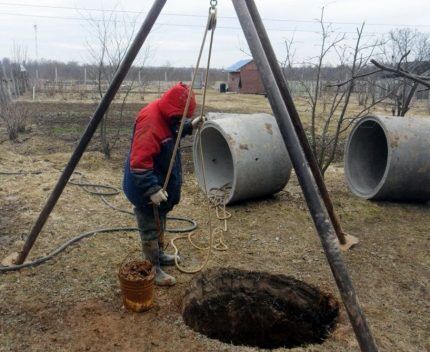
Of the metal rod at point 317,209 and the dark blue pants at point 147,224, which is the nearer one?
the metal rod at point 317,209

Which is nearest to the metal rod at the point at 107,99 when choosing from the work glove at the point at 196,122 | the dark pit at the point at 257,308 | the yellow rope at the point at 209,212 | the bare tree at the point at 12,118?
the yellow rope at the point at 209,212

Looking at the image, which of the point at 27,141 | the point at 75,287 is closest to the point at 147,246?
the point at 75,287

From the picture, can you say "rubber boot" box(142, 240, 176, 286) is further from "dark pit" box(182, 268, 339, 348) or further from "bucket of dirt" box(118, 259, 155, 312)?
"bucket of dirt" box(118, 259, 155, 312)

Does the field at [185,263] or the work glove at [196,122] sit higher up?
the work glove at [196,122]

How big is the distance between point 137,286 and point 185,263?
110 cm

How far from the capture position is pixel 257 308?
13.3 ft

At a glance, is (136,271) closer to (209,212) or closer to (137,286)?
(137,286)

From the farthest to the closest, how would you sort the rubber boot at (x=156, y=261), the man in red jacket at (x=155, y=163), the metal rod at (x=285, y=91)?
the rubber boot at (x=156, y=261)
the man in red jacket at (x=155, y=163)
the metal rod at (x=285, y=91)

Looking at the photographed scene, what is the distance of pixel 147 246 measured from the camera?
13.1 ft

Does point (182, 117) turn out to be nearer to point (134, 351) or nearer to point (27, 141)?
point (134, 351)

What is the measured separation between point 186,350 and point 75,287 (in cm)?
135

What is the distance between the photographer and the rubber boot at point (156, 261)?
395cm

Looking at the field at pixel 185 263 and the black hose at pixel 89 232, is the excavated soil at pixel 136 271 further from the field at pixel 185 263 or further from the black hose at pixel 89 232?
the black hose at pixel 89 232

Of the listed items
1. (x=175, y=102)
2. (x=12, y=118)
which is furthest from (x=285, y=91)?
(x=12, y=118)
